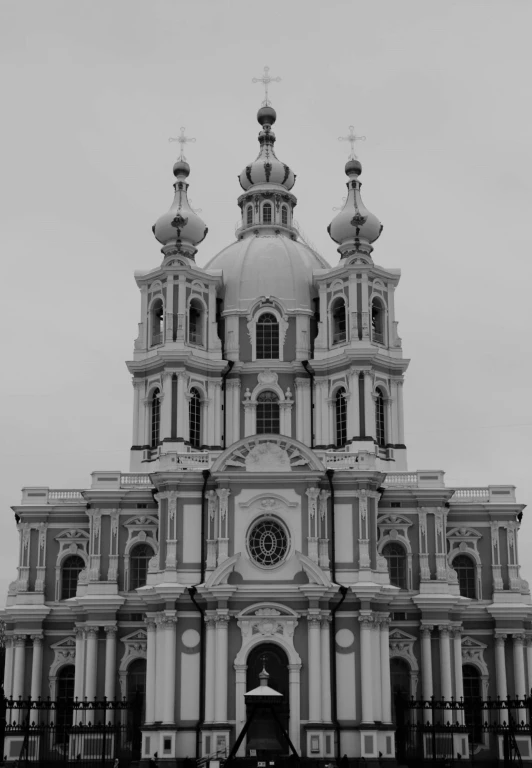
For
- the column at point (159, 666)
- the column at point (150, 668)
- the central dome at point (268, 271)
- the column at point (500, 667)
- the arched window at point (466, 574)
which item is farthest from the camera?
the central dome at point (268, 271)

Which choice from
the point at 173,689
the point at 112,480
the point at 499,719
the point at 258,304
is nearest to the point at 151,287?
the point at 258,304

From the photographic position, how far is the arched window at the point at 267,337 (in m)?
57.2

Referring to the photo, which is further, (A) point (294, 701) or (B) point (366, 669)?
(B) point (366, 669)

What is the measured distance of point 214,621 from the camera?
154 ft

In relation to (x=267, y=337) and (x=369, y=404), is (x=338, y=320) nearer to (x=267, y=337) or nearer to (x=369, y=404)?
(x=267, y=337)

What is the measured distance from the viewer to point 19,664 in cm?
5266

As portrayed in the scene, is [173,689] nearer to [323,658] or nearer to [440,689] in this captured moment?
[323,658]

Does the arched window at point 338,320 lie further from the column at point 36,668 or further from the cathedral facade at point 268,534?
the column at point 36,668

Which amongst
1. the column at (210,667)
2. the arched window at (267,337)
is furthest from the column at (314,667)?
the arched window at (267,337)

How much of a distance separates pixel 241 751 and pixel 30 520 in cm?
1551

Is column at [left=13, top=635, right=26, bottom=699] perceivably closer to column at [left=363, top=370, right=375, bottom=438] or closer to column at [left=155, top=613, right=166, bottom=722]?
column at [left=155, top=613, right=166, bottom=722]

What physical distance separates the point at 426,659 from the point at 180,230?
22944mm

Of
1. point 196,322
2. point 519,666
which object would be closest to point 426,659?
point 519,666

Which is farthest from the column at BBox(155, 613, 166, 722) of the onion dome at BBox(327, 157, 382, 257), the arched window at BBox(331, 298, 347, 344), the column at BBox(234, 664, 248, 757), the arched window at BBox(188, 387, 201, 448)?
the onion dome at BBox(327, 157, 382, 257)
